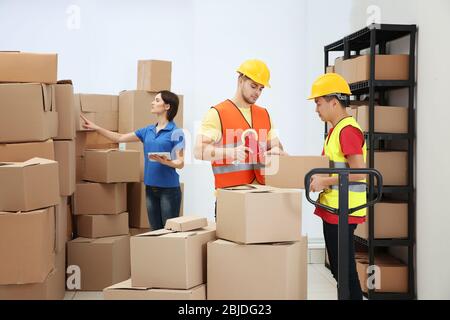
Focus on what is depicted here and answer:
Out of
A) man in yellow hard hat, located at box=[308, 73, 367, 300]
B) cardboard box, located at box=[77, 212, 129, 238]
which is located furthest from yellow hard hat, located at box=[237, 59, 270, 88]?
cardboard box, located at box=[77, 212, 129, 238]

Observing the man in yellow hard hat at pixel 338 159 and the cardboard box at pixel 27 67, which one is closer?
the man in yellow hard hat at pixel 338 159

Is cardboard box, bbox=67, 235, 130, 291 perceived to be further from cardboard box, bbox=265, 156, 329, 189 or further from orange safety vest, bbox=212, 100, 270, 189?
cardboard box, bbox=265, 156, 329, 189

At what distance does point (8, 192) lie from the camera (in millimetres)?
3404

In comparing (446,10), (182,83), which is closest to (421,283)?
(446,10)

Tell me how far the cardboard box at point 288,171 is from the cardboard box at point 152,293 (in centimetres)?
64

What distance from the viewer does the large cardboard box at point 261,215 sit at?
2750 mm

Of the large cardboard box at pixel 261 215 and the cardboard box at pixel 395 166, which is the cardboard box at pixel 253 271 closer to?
the large cardboard box at pixel 261 215

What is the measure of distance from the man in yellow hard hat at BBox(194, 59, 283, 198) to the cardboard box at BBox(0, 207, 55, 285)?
104 cm

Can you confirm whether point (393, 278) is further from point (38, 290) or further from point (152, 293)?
point (38, 290)

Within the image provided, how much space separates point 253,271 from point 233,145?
2.33 ft

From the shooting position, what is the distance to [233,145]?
3.21 m

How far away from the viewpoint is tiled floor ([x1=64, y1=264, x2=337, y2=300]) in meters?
4.41

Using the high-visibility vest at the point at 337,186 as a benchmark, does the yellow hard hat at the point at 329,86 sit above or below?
above

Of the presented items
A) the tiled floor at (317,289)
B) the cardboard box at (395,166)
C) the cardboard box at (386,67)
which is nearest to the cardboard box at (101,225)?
the tiled floor at (317,289)
